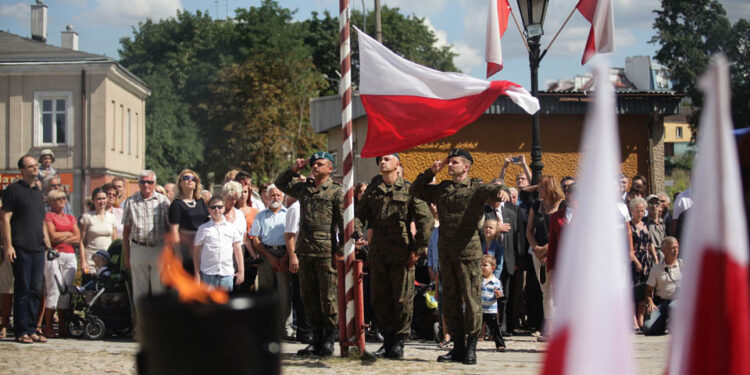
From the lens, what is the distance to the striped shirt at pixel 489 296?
9641mm

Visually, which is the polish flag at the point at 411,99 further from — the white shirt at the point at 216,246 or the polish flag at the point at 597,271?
the polish flag at the point at 597,271

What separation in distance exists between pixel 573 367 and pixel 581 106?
1607cm

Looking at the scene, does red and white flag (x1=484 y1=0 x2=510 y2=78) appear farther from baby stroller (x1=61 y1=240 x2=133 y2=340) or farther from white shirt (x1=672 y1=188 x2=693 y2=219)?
baby stroller (x1=61 y1=240 x2=133 y2=340)

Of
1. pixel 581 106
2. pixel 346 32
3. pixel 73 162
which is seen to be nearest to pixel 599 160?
pixel 346 32

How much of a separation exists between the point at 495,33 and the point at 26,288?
6.54m

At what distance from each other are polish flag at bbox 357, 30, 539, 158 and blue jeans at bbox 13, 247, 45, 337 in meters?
4.33

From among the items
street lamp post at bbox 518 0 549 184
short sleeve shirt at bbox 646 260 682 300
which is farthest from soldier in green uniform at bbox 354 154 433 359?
short sleeve shirt at bbox 646 260 682 300

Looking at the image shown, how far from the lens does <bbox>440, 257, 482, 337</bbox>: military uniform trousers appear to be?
8336 millimetres

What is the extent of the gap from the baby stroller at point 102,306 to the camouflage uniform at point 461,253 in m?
4.49

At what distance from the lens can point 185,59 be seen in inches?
2857

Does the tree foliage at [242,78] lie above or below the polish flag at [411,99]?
above

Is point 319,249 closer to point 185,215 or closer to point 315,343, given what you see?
point 315,343

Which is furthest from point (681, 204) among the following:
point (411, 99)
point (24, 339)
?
point (24, 339)

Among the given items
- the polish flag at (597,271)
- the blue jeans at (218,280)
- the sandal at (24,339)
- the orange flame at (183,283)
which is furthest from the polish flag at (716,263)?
the sandal at (24,339)
